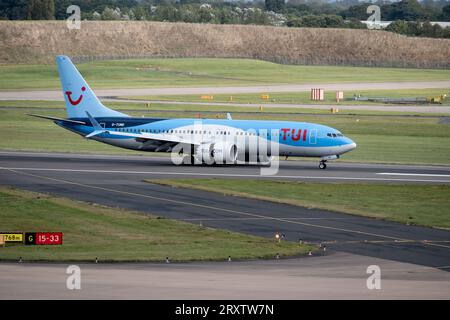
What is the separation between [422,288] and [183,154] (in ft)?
143

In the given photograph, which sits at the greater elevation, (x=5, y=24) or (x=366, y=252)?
(x=5, y=24)

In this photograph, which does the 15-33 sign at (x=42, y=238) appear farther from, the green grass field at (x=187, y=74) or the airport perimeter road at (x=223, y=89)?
the green grass field at (x=187, y=74)

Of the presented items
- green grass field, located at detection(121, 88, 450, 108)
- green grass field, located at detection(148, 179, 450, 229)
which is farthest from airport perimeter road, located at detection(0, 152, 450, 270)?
green grass field, located at detection(121, 88, 450, 108)

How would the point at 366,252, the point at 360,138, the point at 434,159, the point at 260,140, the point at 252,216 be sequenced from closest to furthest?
the point at 366,252, the point at 252,216, the point at 260,140, the point at 434,159, the point at 360,138

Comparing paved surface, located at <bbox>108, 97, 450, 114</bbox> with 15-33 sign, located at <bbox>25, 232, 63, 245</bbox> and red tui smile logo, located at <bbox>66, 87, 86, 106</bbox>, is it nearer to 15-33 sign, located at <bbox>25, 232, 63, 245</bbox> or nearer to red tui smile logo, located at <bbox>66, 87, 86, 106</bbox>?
red tui smile logo, located at <bbox>66, 87, 86, 106</bbox>

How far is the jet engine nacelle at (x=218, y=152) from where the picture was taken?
75500 millimetres

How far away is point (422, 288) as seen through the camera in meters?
36.3

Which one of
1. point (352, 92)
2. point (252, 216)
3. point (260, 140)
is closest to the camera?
point (252, 216)

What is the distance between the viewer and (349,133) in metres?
103

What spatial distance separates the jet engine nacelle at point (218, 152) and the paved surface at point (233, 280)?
33.2m

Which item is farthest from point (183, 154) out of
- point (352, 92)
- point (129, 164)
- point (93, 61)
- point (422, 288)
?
point (93, 61)

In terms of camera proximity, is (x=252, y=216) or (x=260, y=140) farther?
(x=260, y=140)

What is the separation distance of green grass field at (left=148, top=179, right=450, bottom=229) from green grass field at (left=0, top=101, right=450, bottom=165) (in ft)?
56.9
